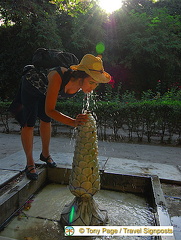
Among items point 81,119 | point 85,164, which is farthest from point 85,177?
point 81,119

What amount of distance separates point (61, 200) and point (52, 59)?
152 centimetres

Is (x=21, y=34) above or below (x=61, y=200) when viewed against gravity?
above

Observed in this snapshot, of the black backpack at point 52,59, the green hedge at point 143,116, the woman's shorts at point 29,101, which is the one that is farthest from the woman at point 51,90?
the green hedge at point 143,116

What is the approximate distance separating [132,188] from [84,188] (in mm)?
896

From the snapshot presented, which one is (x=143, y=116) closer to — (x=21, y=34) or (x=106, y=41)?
(x=21, y=34)

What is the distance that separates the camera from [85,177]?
180 cm

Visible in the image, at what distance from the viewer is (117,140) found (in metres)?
5.73

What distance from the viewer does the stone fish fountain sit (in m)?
1.80

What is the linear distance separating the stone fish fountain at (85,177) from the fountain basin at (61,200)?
0.18 m

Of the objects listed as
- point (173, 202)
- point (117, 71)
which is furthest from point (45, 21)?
point (173, 202)

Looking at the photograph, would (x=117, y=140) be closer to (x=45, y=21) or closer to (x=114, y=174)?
(x=114, y=174)

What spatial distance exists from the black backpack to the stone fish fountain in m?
0.75

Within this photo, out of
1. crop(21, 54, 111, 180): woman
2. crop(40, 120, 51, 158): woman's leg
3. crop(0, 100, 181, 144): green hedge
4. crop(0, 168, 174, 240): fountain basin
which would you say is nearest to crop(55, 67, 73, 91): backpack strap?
crop(21, 54, 111, 180): woman

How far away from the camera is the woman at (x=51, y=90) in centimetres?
181
